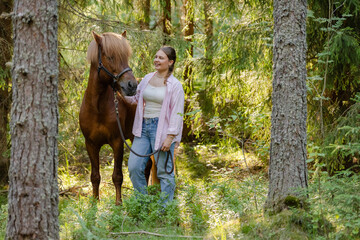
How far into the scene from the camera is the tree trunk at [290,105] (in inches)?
160

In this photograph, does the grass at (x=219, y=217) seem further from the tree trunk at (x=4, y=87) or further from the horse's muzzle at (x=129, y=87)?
the tree trunk at (x=4, y=87)

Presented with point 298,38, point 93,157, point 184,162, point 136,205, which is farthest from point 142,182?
point 184,162

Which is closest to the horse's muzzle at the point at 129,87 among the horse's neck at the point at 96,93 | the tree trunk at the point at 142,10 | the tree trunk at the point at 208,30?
the horse's neck at the point at 96,93

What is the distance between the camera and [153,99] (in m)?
5.08

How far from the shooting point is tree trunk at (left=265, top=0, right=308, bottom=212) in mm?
4059

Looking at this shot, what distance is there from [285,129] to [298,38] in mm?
937

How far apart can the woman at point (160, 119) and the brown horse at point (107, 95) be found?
13.2 inches

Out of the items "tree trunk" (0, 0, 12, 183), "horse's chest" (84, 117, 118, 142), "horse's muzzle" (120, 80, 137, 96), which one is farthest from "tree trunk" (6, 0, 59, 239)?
"tree trunk" (0, 0, 12, 183)

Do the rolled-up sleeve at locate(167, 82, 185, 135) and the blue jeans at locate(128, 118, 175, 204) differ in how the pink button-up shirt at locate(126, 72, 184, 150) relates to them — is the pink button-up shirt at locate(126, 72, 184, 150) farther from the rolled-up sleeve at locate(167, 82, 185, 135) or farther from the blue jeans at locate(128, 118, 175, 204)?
the blue jeans at locate(128, 118, 175, 204)

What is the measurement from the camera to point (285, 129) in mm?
4070

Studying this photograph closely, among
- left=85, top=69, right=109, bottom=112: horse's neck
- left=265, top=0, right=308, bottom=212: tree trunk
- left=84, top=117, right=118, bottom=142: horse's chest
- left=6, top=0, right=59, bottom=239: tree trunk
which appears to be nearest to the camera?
left=6, top=0, right=59, bottom=239: tree trunk

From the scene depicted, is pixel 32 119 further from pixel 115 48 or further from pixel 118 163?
pixel 118 163

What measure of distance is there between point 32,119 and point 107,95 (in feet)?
8.28

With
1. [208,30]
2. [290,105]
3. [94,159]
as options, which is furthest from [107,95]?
[208,30]
